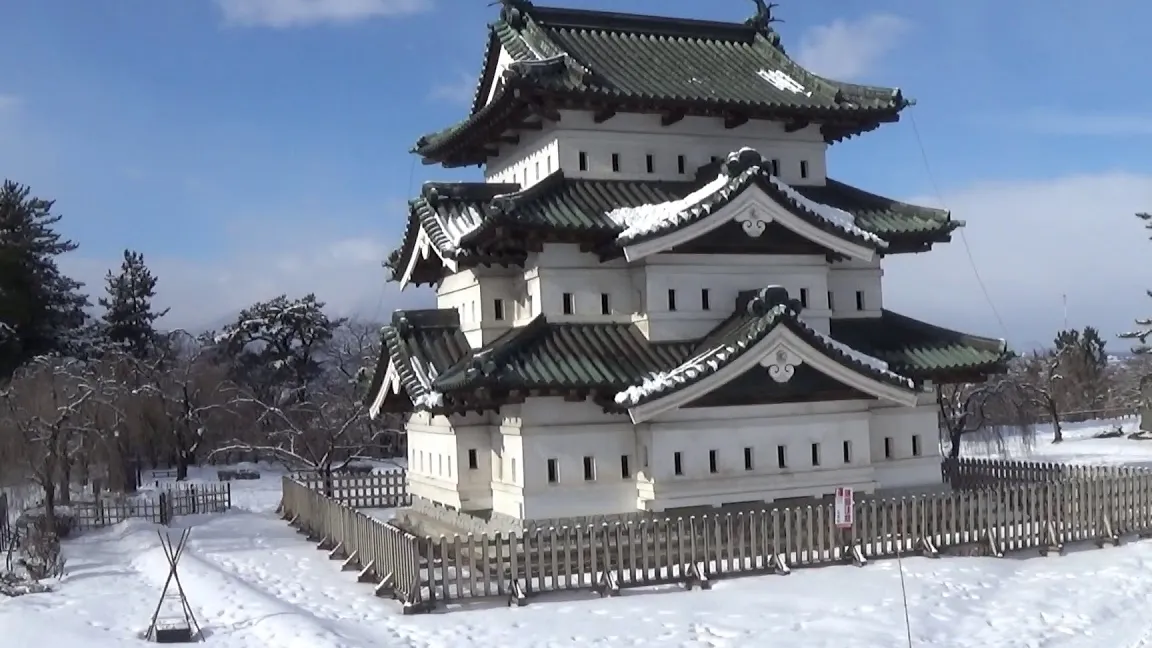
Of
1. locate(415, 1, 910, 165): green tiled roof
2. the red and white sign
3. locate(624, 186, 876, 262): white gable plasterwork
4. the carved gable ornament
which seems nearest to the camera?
the red and white sign

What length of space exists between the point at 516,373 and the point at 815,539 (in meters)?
6.56

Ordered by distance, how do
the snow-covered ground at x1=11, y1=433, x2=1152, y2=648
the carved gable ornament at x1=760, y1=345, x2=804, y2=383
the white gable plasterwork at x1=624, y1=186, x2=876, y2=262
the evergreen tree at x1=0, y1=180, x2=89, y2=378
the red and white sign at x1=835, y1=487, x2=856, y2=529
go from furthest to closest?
the evergreen tree at x1=0, y1=180, x2=89, y2=378
the white gable plasterwork at x1=624, y1=186, x2=876, y2=262
the carved gable ornament at x1=760, y1=345, x2=804, y2=383
the red and white sign at x1=835, y1=487, x2=856, y2=529
the snow-covered ground at x1=11, y1=433, x2=1152, y2=648

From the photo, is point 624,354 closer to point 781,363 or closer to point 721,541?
point 781,363

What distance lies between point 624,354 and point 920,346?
23.1 ft

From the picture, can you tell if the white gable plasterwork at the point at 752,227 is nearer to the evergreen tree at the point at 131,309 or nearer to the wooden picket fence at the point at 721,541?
the wooden picket fence at the point at 721,541

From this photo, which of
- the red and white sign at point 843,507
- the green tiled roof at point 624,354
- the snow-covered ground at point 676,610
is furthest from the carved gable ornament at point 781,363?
the red and white sign at point 843,507

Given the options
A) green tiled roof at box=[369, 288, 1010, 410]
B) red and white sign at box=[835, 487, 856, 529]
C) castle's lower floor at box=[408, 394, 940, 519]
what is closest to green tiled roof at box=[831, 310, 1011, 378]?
green tiled roof at box=[369, 288, 1010, 410]

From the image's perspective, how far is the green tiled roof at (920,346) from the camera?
67.4ft

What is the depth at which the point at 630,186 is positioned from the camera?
811 inches

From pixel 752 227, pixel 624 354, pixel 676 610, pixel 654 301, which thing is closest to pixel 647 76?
pixel 752 227

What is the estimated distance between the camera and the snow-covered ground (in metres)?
13.3

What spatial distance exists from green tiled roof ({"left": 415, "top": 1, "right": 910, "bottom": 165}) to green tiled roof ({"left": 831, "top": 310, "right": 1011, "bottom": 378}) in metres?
4.67

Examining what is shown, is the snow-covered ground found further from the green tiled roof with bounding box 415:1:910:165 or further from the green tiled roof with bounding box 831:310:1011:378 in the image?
the green tiled roof with bounding box 415:1:910:165

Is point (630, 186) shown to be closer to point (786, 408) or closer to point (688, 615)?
point (786, 408)
